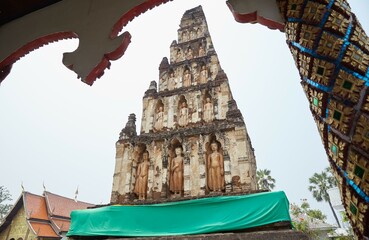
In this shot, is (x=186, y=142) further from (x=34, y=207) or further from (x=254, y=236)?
(x=34, y=207)

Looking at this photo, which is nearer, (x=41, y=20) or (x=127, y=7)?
(x=127, y=7)

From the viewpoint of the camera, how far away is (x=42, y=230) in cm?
1661

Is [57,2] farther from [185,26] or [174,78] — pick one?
[185,26]

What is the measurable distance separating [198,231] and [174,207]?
1.14 m

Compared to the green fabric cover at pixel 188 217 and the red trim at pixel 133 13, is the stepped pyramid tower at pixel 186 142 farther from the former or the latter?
the red trim at pixel 133 13

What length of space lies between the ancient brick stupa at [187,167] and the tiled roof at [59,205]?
506 inches

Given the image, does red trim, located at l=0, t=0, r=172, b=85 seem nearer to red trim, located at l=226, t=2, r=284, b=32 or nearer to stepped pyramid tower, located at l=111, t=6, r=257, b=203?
red trim, located at l=226, t=2, r=284, b=32

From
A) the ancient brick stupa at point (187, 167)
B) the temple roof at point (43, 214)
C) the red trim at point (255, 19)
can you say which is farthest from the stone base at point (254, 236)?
the temple roof at point (43, 214)

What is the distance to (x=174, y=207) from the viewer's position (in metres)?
7.25

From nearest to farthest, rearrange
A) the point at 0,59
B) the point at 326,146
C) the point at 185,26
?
the point at 326,146 → the point at 0,59 → the point at 185,26

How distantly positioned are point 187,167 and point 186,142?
4.00 ft

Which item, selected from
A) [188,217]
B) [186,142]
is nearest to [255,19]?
[188,217]

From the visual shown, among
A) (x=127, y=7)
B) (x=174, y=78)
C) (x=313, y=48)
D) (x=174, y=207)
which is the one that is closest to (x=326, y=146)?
(x=313, y=48)

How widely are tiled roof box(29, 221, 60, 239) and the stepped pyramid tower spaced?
426 inches
